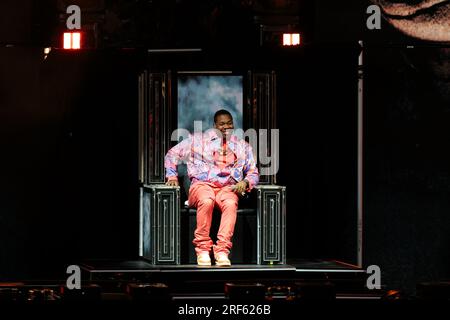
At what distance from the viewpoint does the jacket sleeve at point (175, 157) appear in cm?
1228

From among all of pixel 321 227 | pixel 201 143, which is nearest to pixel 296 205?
pixel 321 227

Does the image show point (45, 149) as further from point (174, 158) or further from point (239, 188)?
point (239, 188)

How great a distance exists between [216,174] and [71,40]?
5.58ft

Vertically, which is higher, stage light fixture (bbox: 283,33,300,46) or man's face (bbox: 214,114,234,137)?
stage light fixture (bbox: 283,33,300,46)

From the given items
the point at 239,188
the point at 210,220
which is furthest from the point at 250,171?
the point at 210,220

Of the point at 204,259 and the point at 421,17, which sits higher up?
the point at 421,17

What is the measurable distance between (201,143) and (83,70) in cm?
122

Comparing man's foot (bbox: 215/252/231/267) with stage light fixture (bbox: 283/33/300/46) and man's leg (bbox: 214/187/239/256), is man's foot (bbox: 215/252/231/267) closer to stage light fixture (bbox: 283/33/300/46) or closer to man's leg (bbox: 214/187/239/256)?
man's leg (bbox: 214/187/239/256)

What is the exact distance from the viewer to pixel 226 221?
12.1m

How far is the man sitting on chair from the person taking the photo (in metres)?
12.1

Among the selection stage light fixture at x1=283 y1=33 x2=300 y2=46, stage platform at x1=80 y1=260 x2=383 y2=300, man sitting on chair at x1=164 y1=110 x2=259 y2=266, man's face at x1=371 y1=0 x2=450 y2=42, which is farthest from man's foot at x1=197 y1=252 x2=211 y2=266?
man's face at x1=371 y1=0 x2=450 y2=42

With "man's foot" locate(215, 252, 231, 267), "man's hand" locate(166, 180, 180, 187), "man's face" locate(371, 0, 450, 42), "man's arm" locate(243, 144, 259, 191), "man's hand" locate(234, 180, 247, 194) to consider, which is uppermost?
"man's face" locate(371, 0, 450, 42)

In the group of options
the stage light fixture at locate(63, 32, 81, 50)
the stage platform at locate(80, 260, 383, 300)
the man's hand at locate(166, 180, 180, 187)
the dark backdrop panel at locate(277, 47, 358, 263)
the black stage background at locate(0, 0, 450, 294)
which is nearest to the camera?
the stage platform at locate(80, 260, 383, 300)

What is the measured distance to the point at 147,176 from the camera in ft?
40.5
